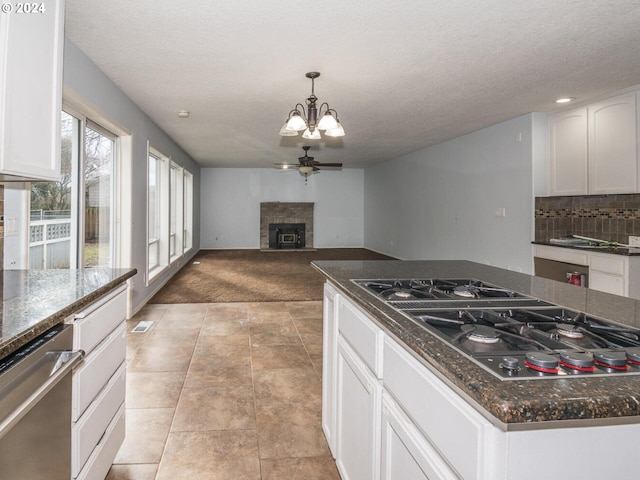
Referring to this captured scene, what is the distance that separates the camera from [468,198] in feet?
21.2

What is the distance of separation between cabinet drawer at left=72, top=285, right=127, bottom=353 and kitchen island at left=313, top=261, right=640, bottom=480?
0.94m

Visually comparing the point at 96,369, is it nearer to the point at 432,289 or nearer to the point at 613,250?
the point at 432,289

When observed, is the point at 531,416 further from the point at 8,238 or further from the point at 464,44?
the point at 464,44

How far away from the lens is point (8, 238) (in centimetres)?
220

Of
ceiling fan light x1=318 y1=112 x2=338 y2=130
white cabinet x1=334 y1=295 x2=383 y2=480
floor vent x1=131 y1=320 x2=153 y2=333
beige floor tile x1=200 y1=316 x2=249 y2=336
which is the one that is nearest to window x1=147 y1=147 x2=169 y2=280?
floor vent x1=131 y1=320 x2=153 y2=333

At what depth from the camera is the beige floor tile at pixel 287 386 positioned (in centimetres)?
261

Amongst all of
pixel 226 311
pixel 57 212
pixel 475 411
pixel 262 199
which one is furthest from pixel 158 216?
pixel 475 411

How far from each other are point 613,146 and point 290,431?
4.24 m

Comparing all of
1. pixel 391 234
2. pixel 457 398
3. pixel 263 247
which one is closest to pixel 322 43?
pixel 457 398

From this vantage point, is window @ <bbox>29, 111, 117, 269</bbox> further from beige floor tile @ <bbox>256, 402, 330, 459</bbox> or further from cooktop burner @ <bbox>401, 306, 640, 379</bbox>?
cooktop burner @ <bbox>401, 306, 640, 379</bbox>

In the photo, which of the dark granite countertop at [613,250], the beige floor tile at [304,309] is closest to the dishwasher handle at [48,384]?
the beige floor tile at [304,309]

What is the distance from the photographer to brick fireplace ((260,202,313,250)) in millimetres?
11578

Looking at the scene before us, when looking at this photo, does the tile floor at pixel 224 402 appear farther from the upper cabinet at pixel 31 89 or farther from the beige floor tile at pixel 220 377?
the upper cabinet at pixel 31 89

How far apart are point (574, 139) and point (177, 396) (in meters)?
4.85
